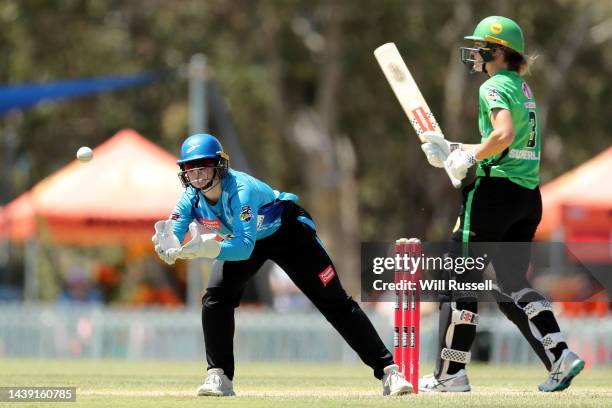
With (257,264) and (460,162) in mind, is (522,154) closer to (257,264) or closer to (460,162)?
(460,162)

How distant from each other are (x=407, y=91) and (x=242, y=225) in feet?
5.67

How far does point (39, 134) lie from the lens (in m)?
34.6

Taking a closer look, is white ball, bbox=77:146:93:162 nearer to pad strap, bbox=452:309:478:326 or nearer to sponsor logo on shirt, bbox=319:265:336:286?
sponsor logo on shirt, bbox=319:265:336:286

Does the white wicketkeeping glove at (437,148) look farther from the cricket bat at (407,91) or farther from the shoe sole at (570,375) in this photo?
the shoe sole at (570,375)

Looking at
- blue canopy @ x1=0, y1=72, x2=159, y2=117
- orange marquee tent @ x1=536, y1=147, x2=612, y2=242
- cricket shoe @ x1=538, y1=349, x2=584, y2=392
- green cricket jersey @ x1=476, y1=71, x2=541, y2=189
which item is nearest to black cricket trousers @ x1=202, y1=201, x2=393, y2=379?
cricket shoe @ x1=538, y1=349, x2=584, y2=392

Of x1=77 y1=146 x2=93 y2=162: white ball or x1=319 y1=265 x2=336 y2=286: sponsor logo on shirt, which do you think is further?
x1=77 y1=146 x2=93 y2=162: white ball

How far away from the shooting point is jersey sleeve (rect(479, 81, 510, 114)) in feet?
26.7

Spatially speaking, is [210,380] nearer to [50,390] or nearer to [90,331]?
[50,390]

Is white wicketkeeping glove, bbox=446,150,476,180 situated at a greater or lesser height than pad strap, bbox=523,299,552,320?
greater

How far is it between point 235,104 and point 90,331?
15.8m

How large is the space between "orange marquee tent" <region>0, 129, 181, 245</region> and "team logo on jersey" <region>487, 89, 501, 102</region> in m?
12.3

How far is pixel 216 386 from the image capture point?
8.09 meters

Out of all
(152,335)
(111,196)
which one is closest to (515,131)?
(152,335)

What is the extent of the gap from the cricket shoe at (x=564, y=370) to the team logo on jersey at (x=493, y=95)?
4.94ft
